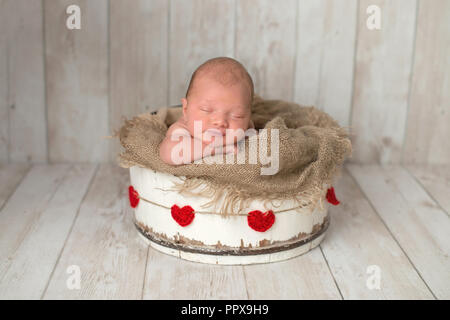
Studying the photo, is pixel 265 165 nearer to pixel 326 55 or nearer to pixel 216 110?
pixel 216 110

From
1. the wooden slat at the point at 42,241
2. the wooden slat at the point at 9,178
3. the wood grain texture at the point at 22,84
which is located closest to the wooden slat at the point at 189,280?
the wooden slat at the point at 42,241

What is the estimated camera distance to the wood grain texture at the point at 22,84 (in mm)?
1956

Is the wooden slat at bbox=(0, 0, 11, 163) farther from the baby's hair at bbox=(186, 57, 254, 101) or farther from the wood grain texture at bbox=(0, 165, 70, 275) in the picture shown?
the baby's hair at bbox=(186, 57, 254, 101)

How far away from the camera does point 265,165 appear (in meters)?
1.33

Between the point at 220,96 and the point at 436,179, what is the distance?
1.01 metres

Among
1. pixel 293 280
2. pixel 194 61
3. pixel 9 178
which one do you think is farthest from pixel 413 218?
pixel 9 178

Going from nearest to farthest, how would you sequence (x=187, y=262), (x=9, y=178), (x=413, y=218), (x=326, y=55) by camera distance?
(x=187, y=262) < (x=413, y=218) < (x=9, y=178) < (x=326, y=55)

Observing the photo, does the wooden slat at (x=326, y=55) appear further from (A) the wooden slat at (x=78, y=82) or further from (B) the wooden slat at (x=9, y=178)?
(B) the wooden slat at (x=9, y=178)

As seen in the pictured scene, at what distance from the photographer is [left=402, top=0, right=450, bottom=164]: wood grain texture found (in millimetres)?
2037

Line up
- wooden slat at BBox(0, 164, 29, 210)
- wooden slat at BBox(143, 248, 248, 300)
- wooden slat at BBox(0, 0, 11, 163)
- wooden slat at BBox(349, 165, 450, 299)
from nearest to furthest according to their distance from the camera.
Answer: wooden slat at BBox(143, 248, 248, 300)
wooden slat at BBox(349, 165, 450, 299)
wooden slat at BBox(0, 164, 29, 210)
wooden slat at BBox(0, 0, 11, 163)

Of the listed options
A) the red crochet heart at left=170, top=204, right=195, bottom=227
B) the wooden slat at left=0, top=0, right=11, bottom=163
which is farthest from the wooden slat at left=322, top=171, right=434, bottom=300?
the wooden slat at left=0, top=0, right=11, bottom=163

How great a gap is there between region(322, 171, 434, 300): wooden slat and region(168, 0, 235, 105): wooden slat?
Answer: 2.14 ft

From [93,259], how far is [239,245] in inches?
14.0

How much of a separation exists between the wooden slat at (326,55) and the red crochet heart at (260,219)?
2.65 feet
